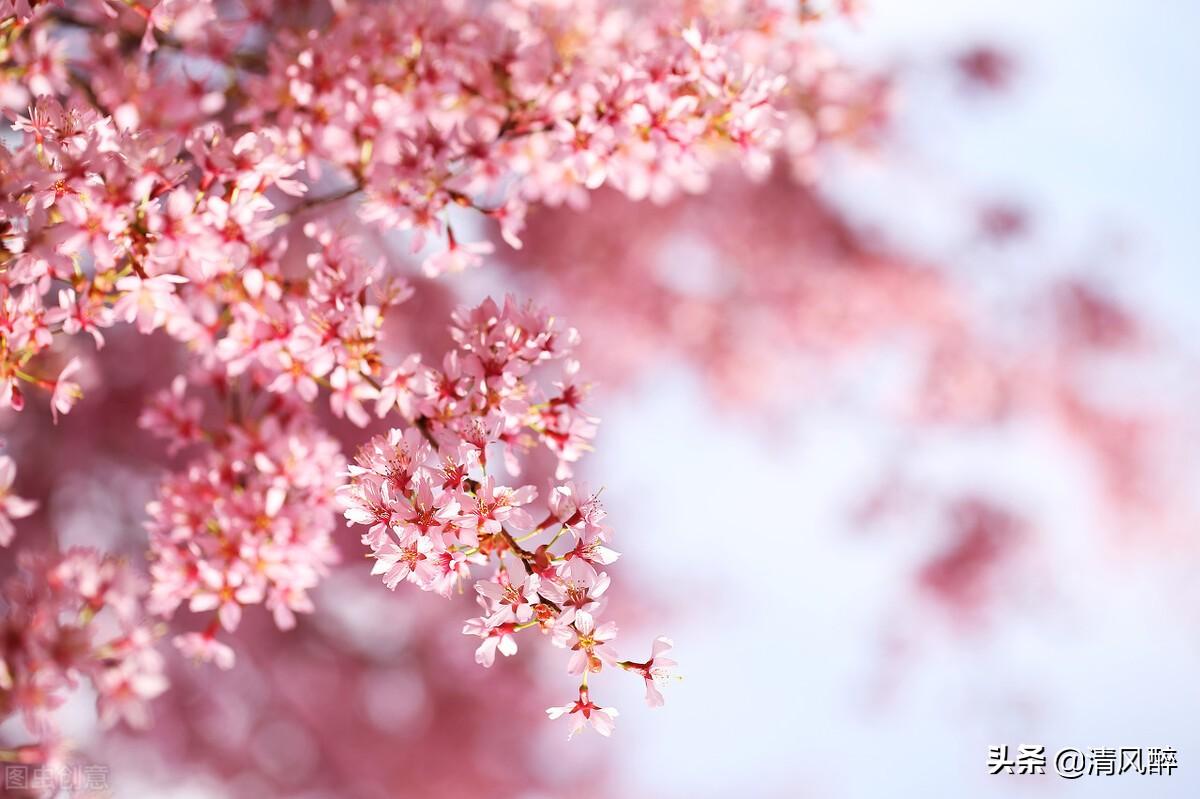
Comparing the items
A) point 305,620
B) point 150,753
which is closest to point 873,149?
point 305,620

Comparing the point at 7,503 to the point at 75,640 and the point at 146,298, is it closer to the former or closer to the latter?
the point at 75,640

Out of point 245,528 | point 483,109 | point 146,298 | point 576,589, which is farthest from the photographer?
point 483,109

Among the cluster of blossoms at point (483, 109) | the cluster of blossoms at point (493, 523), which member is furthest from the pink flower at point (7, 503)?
the cluster of blossoms at point (483, 109)

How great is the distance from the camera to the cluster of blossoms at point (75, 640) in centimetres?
143

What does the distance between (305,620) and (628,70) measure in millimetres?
4604

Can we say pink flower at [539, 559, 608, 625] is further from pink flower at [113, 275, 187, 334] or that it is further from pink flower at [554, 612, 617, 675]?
pink flower at [113, 275, 187, 334]

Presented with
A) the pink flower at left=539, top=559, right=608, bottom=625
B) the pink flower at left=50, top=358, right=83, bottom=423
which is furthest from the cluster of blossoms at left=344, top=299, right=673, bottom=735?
the pink flower at left=50, top=358, right=83, bottom=423

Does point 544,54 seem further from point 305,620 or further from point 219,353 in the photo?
point 305,620

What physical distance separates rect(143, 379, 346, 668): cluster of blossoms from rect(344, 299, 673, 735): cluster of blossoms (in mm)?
311

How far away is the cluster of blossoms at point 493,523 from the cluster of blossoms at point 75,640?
1.41ft

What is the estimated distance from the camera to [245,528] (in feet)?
5.84

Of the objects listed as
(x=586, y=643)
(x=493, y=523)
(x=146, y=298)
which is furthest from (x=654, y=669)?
(x=146, y=298)

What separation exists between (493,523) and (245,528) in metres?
0.62

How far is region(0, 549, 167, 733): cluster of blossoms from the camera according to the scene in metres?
1.43
